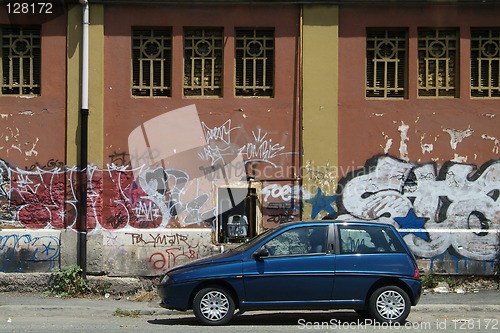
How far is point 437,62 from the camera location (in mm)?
14844

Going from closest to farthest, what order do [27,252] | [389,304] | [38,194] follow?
1. [389,304]
2. [27,252]
3. [38,194]

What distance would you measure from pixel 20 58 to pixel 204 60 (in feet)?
11.7

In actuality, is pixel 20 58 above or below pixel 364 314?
above

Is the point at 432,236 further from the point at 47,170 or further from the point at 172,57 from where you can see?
the point at 47,170

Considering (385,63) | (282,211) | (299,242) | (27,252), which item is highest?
(385,63)

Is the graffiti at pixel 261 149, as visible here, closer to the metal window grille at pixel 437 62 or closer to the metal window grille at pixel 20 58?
the metal window grille at pixel 437 62

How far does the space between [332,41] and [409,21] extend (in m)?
1.55

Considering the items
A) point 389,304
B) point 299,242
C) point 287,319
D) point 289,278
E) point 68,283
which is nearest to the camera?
point 289,278

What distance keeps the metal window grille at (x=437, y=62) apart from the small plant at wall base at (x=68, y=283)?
7.42 meters

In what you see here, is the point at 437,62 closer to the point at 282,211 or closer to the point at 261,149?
the point at 261,149

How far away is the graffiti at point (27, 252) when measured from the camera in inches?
566

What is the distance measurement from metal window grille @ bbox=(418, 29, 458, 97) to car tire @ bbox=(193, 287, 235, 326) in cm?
627

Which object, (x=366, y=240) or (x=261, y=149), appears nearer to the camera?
(x=366, y=240)

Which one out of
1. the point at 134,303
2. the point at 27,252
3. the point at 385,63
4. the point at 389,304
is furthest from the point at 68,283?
the point at 385,63
